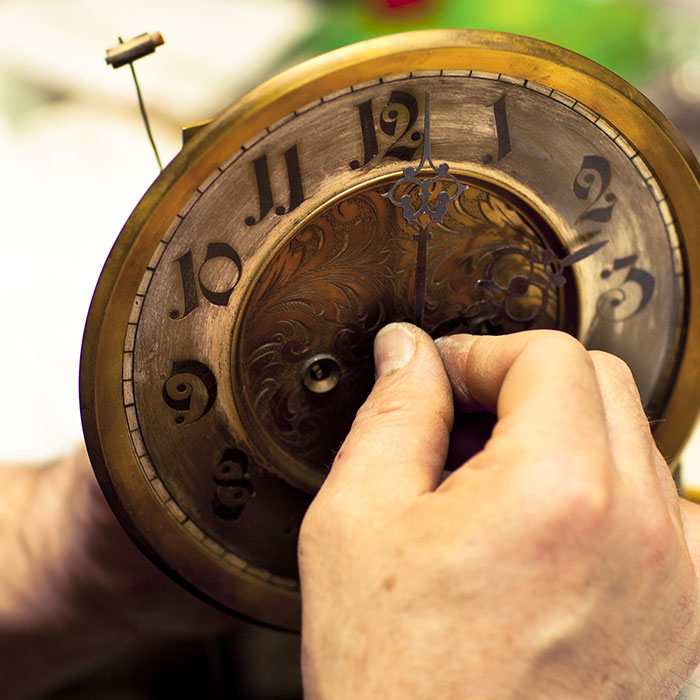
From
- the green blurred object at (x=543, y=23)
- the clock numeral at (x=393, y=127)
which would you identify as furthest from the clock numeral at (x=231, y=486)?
the green blurred object at (x=543, y=23)

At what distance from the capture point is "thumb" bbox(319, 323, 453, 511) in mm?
403

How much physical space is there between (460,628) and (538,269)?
27cm

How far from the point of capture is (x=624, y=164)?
0.49m

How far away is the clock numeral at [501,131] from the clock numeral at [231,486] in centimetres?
27

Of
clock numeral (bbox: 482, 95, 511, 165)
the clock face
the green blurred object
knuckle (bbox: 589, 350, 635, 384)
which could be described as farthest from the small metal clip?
the green blurred object

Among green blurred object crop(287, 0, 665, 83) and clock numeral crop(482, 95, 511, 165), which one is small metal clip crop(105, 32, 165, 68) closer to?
clock numeral crop(482, 95, 511, 165)

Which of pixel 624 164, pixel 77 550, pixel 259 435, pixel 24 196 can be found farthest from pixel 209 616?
pixel 24 196

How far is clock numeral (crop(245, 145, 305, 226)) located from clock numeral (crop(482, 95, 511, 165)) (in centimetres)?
13

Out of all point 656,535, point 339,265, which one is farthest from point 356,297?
point 656,535

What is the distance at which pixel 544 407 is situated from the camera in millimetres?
384

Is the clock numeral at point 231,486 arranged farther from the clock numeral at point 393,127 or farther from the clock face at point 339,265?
the clock numeral at point 393,127

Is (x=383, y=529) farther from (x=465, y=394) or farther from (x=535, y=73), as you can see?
(x=535, y=73)

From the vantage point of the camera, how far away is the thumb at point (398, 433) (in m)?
0.40

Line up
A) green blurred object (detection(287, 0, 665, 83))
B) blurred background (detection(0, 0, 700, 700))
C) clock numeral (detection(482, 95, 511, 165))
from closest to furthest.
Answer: clock numeral (detection(482, 95, 511, 165)) < blurred background (detection(0, 0, 700, 700)) < green blurred object (detection(287, 0, 665, 83))
